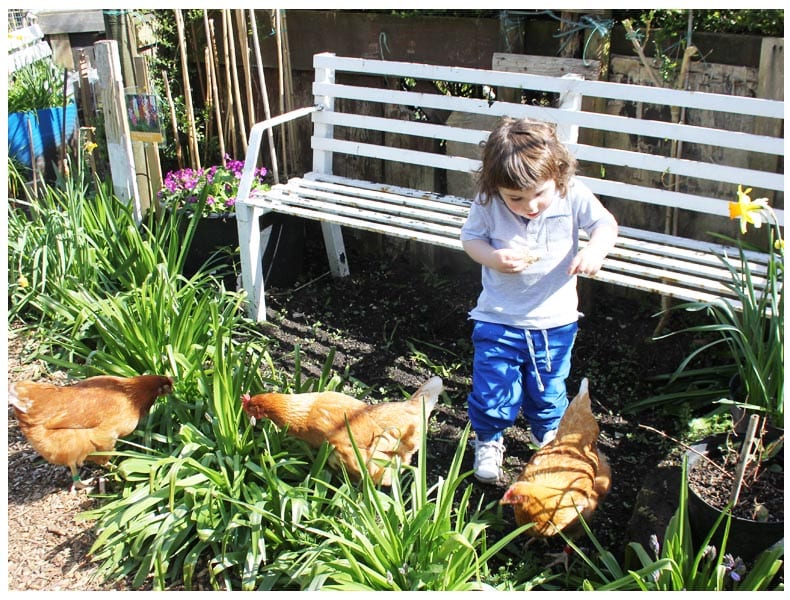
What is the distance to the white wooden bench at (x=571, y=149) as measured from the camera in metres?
3.13

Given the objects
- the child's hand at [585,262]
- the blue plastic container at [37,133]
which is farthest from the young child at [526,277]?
the blue plastic container at [37,133]

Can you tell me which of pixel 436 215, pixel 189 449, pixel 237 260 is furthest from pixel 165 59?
pixel 189 449

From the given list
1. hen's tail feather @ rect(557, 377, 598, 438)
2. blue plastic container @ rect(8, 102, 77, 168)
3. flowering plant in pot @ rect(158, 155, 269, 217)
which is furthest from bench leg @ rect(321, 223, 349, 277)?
blue plastic container @ rect(8, 102, 77, 168)

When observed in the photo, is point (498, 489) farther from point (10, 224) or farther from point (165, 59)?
point (165, 59)

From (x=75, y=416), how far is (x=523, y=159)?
5.81ft

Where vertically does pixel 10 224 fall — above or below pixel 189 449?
above

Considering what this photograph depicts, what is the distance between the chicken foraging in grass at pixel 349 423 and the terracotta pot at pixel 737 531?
0.89m

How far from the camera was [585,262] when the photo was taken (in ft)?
8.40

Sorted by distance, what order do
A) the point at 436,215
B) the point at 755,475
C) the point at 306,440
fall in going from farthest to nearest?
the point at 436,215, the point at 306,440, the point at 755,475

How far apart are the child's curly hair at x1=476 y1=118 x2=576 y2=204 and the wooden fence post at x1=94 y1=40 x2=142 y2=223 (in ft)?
7.23

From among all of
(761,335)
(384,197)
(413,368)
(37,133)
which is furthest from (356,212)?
(37,133)

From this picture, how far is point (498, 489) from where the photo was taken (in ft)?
9.21

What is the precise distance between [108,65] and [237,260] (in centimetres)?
121

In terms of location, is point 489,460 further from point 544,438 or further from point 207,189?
point 207,189
